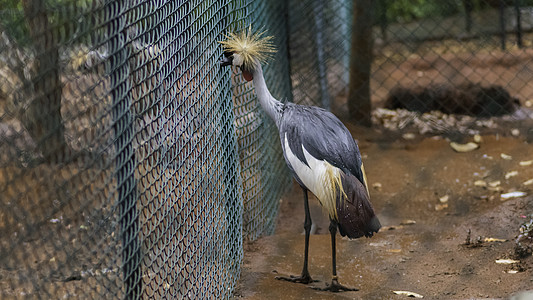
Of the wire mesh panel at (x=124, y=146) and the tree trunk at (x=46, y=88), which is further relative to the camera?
the wire mesh panel at (x=124, y=146)

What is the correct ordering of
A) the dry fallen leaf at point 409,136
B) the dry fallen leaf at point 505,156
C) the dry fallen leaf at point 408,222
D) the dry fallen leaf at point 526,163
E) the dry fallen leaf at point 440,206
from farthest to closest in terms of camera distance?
the dry fallen leaf at point 409,136 → the dry fallen leaf at point 505,156 → the dry fallen leaf at point 526,163 → the dry fallen leaf at point 440,206 → the dry fallen leaf at point 408,222

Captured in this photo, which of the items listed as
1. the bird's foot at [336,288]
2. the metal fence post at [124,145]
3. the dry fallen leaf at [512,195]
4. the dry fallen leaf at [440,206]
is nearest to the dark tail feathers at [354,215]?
the bird's foot at [336,288]

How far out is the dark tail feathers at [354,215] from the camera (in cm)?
358

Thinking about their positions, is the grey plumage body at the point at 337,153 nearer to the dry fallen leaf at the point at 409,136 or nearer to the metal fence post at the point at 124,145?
the metal fence post at the point at 124,145

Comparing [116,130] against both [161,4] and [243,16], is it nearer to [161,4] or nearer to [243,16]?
[161,4]

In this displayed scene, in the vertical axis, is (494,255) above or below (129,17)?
below

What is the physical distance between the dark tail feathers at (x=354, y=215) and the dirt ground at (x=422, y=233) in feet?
1.21

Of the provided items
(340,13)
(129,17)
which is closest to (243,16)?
(129,17)

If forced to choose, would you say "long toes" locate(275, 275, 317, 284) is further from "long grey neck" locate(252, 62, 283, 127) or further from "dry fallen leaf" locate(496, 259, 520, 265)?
"dry fallen leaf" locate(496, 259, 520, 265)

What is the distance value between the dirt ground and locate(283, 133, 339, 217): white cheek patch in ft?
1.65

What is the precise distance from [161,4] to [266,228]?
244 cm

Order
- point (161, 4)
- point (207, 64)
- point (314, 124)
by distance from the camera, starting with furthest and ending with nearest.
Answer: point (314, 124) < point (207, 64) < point (161, 4)

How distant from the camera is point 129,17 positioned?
2.26 meters

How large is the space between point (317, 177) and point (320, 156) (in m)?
0.12
